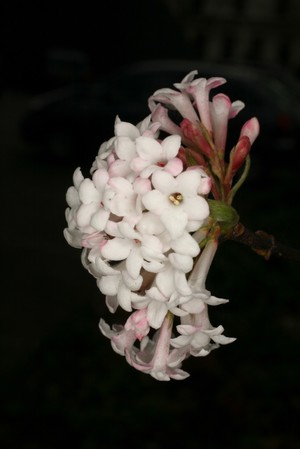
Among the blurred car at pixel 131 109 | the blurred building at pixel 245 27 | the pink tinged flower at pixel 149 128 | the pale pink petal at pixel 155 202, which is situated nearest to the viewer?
the pale pink petal at pixel 155 202

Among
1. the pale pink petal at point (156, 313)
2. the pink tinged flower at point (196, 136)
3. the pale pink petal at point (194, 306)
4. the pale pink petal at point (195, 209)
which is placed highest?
the pink tinged flower at point (196, 136)

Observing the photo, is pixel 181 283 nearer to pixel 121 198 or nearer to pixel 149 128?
pixel 121 198

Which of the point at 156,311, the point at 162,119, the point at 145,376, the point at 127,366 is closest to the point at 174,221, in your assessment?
the point at 156,311

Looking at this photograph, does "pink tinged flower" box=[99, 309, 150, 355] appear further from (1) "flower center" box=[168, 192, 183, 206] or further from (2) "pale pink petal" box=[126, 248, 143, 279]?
(1) "flower center" box=[168, 192, 183, 206]

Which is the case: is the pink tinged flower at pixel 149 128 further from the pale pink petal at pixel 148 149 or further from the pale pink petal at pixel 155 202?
the pale pink petal at pixel 155 202

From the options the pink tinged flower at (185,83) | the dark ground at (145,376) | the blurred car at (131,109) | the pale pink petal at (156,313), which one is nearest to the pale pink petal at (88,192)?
the pale pink petal at (156,313)

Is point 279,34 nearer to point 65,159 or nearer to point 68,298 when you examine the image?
point 65,159
